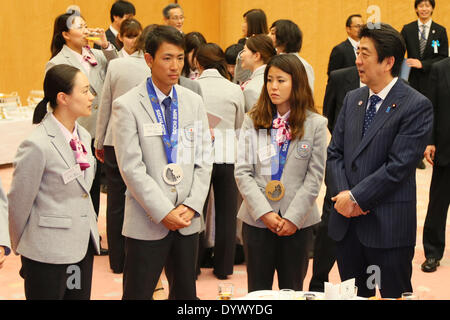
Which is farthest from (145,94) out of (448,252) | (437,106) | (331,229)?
(448,252)

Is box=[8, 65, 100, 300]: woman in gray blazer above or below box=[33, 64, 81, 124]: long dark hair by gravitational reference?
below

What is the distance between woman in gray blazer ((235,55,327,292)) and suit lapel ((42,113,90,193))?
90cm

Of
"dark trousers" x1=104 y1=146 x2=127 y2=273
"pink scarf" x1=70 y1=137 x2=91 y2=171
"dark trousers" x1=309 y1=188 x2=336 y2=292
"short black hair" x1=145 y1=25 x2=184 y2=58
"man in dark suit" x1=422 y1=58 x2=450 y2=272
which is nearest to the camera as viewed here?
"pink scarf" x1=70 y1=137 x2=91 y2=171

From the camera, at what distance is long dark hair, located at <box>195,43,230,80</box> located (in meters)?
4.71

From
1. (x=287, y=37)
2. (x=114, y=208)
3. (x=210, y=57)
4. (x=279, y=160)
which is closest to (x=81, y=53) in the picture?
(x=210, y=57)

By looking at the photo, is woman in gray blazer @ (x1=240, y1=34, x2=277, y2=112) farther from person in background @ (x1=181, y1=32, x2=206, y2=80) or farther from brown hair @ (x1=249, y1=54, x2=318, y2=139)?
brown hair @ (x1=249, y1=54, x2=318, y2=139)

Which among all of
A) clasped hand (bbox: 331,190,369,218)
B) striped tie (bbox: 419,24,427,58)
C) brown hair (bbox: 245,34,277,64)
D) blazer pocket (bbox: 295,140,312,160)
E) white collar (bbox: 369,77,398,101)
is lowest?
clasped hand (bbox: 331,190,369,218)

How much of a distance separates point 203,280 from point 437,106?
79.4 inches

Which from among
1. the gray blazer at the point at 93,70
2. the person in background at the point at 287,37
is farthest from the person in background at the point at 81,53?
the person in background at the point at 287,37

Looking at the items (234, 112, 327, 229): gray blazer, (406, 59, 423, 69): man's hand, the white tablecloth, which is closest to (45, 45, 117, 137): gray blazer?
(234, 112, 327, 229): gray blazer

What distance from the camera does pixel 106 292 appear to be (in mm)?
4500

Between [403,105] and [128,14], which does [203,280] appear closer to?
[403,105]

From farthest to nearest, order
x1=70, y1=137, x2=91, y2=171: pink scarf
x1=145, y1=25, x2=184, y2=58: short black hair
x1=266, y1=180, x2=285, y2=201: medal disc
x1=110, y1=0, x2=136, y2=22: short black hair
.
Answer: x1=110, y1=0, x2=136, y2=22: short black hair < x1=266, y1=180, x2=285, y2=201: medal disc < x1=145, y1=25, x2=184, y2=58: short black hair < x1=70, y1=137, x2=91, y2=171: pink scarf

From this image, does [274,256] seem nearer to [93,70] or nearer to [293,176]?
[293,176]
